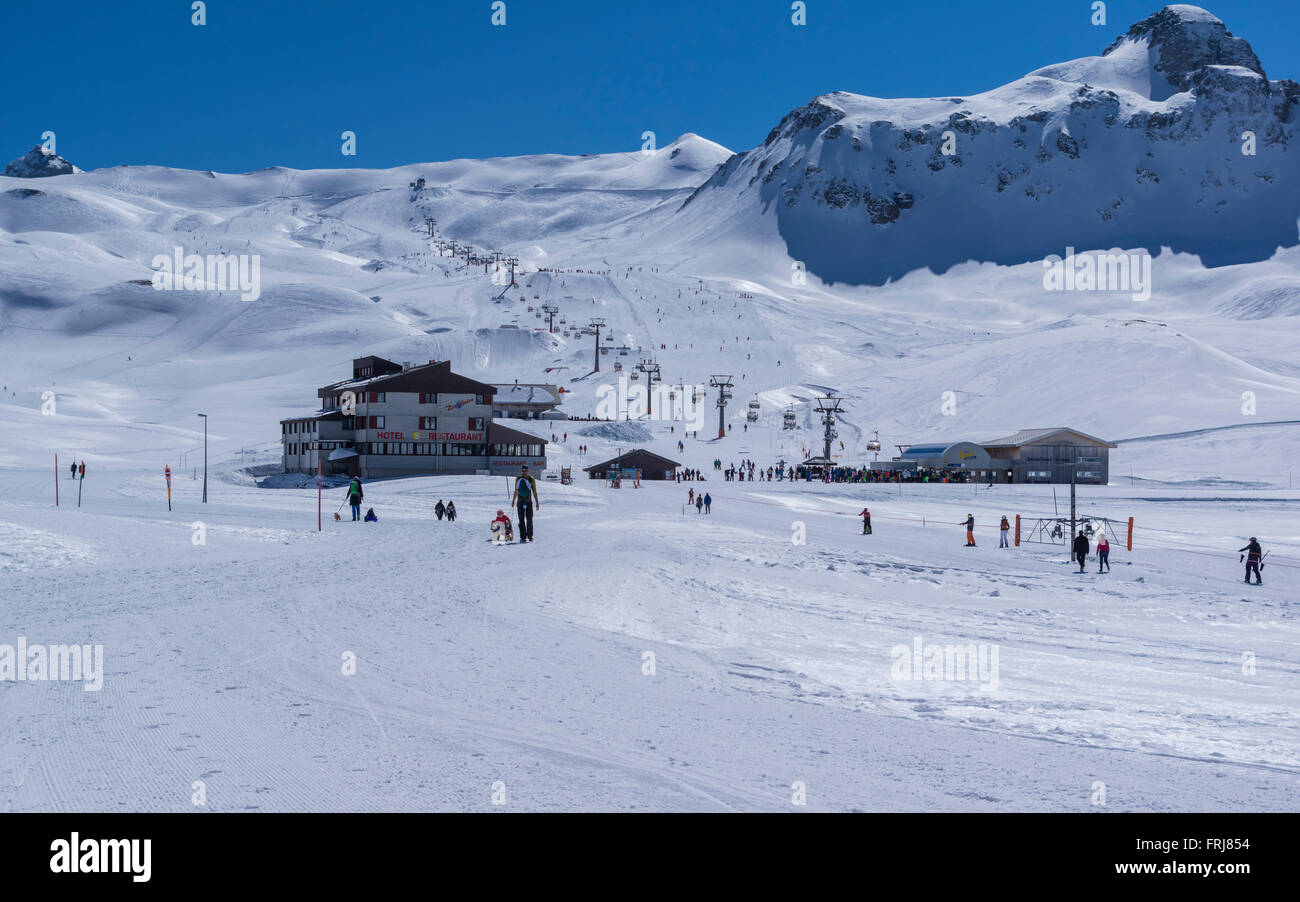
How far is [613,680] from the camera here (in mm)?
11719

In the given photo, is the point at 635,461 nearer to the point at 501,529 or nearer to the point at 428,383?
the point at 428,383

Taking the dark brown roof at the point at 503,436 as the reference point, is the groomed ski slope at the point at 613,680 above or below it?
below

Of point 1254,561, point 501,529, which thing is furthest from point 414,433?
point 1254,561

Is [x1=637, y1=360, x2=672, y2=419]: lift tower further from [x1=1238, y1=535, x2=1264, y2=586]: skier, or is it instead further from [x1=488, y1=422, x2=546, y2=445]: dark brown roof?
[x1=1238, y1=535, x2=1264, y2=586]: skier

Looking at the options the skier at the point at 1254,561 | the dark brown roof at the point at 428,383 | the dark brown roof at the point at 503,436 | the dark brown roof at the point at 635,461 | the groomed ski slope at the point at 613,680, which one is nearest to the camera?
the groomed ski slope at the point at 613,680

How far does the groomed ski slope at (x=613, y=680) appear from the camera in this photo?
7.79 metres

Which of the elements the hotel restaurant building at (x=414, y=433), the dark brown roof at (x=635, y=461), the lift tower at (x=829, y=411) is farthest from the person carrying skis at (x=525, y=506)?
the lift tower at (x=829, y=411)

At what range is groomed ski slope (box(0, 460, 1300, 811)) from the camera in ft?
25.6

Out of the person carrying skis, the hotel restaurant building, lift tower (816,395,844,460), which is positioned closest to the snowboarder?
the person carrying skis

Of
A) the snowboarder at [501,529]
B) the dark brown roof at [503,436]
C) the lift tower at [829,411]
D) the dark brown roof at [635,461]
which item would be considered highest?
the lift tower at [829,411]

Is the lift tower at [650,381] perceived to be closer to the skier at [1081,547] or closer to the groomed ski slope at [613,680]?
the skier at [1081,547]

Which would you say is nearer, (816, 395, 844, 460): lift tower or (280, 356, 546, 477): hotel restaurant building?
(280, 356, 546, 477): hotel restaurant building

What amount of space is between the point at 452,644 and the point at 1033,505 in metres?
52.1
